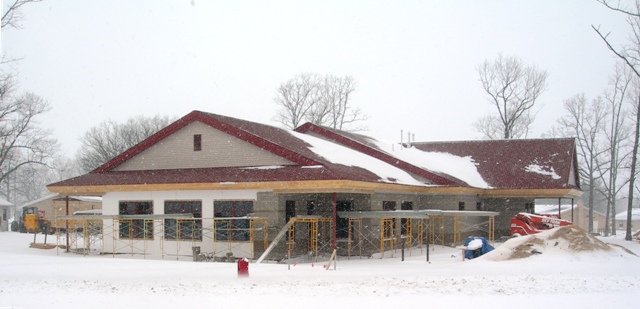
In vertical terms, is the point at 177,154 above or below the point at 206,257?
above

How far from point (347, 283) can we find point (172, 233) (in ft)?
38.6

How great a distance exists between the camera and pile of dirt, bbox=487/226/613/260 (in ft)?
66.9

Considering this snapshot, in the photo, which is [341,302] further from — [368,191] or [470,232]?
[470,232]

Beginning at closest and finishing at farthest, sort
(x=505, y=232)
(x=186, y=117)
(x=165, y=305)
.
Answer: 1. (x=165, y=305)
2. (x=186, y=117)
3. (x=505, y=232)

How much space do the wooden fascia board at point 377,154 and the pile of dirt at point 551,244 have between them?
9.66 meters

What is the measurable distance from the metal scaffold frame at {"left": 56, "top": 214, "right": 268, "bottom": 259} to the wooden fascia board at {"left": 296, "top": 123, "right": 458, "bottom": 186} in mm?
10204

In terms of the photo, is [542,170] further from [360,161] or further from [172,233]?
[172,233]

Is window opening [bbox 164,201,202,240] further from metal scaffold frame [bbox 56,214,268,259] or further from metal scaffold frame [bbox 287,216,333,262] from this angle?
metal scaffold frame [bbox 287,216,333,262]

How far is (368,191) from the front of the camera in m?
24.9

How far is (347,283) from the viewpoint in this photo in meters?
16.0

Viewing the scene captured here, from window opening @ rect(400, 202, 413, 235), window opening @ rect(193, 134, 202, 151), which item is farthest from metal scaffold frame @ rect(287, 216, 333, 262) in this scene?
window opening @ rect(193, 134, 202, 151)

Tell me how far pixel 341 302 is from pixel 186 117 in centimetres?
1475

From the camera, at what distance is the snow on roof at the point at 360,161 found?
2646 centimetres

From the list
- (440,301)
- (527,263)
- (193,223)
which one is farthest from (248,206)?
(440,301)
